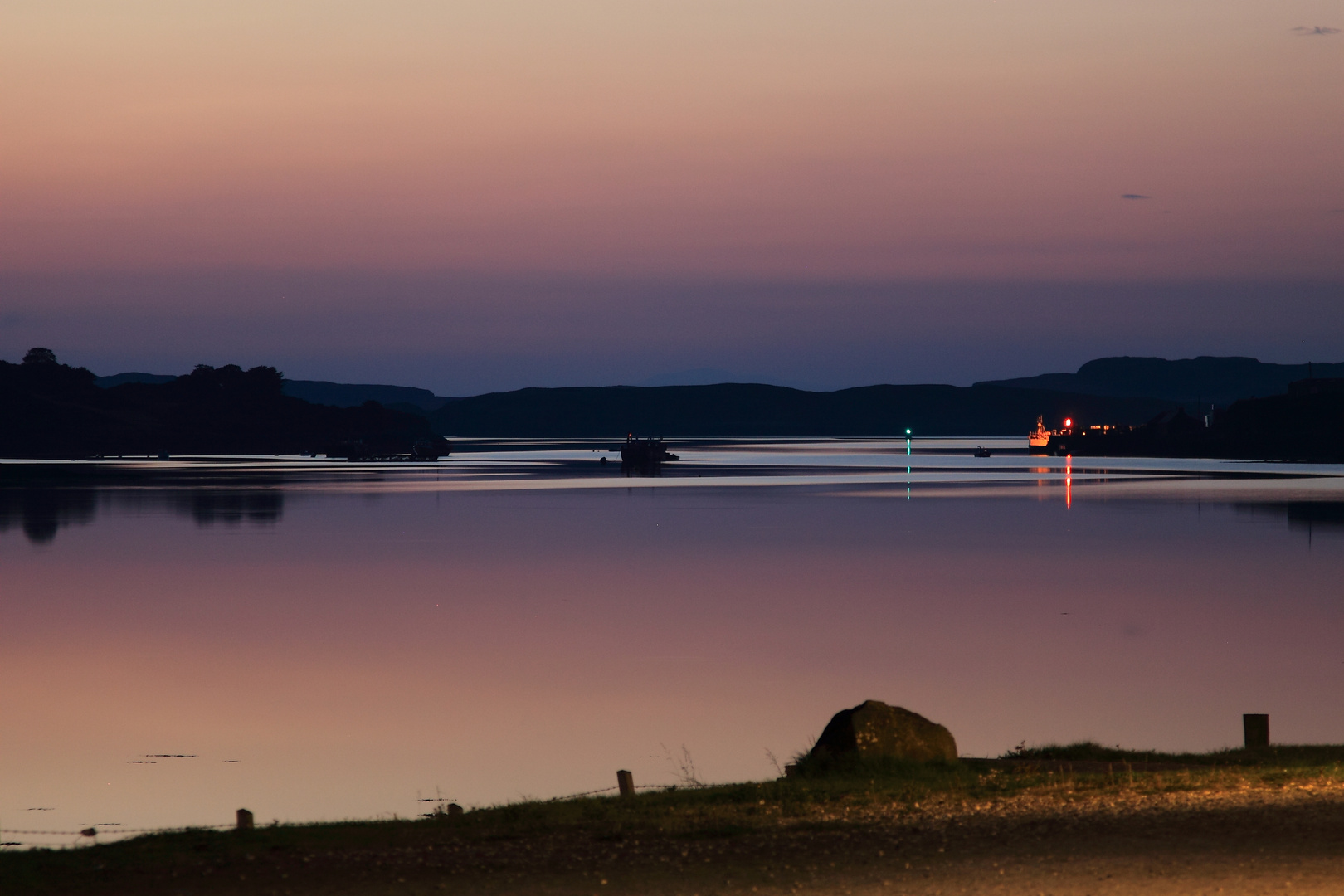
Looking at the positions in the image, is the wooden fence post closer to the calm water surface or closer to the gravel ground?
the gravel ground

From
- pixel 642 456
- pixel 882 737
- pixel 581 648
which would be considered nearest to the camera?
pixel 882 737

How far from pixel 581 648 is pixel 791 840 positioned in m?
19.9

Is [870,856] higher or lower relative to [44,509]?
lower

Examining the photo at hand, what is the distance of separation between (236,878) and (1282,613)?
106 ft

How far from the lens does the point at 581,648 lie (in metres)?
32.3

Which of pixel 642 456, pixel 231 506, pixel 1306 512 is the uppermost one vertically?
pixel 642 456

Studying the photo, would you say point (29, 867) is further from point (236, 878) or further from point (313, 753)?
point (313, 753)

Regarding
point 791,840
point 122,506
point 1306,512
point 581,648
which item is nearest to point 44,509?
point 122,506

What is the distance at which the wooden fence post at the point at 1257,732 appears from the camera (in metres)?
17.5

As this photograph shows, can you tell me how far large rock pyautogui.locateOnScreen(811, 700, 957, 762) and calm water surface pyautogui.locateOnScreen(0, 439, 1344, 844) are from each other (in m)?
4.50

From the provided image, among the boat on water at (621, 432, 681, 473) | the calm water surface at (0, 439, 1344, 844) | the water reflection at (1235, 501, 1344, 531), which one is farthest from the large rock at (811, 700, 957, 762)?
the boat on water at (621, 432, 681, 473)

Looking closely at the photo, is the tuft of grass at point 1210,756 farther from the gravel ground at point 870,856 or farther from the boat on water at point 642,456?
the boat on water at point 642,456

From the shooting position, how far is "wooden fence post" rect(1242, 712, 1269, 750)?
57.5ft

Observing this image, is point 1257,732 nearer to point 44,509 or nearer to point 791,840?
point 791,840
